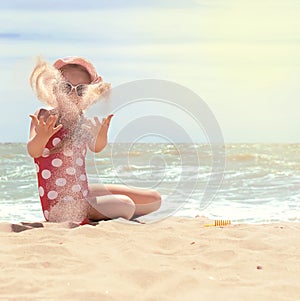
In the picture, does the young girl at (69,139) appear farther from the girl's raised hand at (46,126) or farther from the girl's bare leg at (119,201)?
the girl's raised hand at (46,126)

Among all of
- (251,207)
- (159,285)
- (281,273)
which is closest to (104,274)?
(159,285)

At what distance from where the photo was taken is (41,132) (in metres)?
3.52

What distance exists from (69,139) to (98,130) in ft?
0.72

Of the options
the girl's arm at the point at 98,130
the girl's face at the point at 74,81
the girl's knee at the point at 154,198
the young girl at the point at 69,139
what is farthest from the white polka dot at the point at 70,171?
the girl's knee at the point at 154,198

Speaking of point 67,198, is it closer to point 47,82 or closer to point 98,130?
point 98,130

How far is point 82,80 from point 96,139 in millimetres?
450

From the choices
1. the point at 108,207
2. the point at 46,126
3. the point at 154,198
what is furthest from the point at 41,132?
the point at 154,198

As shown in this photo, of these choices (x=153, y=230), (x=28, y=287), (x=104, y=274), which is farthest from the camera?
(x=153, y=230)

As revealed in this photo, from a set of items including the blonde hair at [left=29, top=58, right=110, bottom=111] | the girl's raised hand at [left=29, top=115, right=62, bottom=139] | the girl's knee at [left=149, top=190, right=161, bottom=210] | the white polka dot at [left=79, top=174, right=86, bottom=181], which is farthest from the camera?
the girl's knee at [left=149, top=190, right=161, bottom=210]

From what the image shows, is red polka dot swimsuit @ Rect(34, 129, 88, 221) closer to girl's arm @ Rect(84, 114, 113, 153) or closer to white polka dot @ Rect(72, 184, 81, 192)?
white polka dot @ Rect(72, 184, 81, 192)

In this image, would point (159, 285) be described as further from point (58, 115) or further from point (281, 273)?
point (58, 115)

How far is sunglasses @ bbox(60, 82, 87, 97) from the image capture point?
3803 mm

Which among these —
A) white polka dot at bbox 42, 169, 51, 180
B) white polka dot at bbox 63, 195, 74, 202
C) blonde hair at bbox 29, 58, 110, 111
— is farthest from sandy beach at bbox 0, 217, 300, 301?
blonde hair at bbox 29, 58, 110, 111

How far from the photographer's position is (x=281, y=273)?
2496 mm
